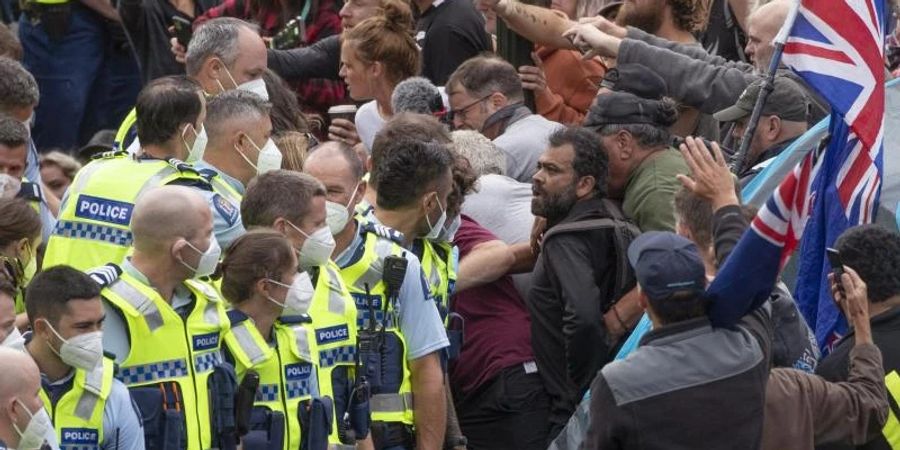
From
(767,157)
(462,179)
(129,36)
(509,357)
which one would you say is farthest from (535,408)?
(129,36)

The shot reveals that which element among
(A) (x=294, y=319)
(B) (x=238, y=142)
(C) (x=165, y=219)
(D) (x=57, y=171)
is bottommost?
(D) (x=57, y=171)

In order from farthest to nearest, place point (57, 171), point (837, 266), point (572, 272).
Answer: point (57, 171), point (572, 272), point (837, 266)

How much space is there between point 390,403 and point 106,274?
1.48 m

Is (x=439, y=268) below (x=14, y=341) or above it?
below

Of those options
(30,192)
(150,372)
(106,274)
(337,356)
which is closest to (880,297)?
(337,356)

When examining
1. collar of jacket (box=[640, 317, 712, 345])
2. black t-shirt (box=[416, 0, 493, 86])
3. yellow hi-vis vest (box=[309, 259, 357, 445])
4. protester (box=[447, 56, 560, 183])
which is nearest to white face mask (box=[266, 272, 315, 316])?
yellow hi-vis vest (box=[309, 259, 357, 445])

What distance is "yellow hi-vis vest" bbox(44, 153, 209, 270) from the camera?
24.1 ft

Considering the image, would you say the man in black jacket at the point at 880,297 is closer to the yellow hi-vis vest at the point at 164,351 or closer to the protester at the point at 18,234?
the yellow hi-vis vest at the point at 164,351

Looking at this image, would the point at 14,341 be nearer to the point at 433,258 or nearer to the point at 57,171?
the point at 433,258

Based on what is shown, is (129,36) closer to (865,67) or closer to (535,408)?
(535,408)

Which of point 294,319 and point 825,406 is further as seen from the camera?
point 294,319

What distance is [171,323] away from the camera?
655cm

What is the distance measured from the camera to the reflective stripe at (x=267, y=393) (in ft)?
22.3

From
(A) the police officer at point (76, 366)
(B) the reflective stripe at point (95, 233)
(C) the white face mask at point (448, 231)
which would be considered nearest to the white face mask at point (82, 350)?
(A) the police officer at point (76, 366)
